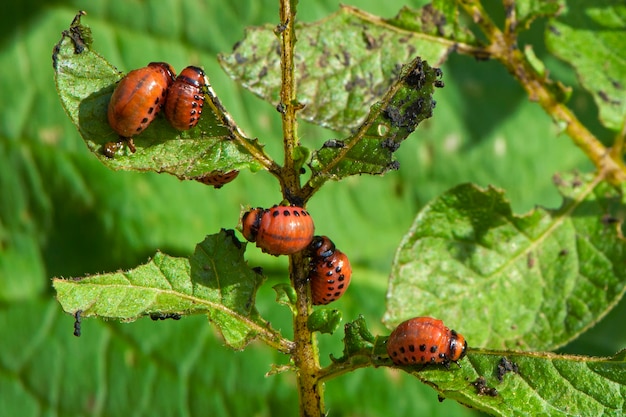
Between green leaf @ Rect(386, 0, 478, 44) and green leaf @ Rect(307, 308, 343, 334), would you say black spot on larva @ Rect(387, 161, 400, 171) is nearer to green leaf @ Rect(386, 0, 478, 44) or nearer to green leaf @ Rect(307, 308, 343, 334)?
green leaf @ Rect(307, 308, 343, 334)

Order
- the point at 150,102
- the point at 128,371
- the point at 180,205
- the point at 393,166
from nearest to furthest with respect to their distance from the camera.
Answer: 1. the point at 393,166
2. the point at 150,102
3. the point at 128,371
4. the point at 180,205

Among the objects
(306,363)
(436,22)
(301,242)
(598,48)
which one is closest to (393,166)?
(301,242)

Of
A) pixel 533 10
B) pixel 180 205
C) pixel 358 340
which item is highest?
pixel 533 10

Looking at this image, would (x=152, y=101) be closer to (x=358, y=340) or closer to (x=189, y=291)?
(x=189, y=291)

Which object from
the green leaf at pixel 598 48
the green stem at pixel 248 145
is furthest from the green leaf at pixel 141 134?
the green leaf at pixel 598 48

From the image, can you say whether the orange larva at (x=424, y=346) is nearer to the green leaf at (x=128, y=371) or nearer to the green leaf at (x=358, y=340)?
the green leaf at (x=358, y=340)

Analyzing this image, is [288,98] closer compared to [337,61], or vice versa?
[288,98]

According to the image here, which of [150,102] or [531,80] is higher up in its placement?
[531,80]

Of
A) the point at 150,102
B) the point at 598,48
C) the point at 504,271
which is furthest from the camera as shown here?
the point at 598,48
